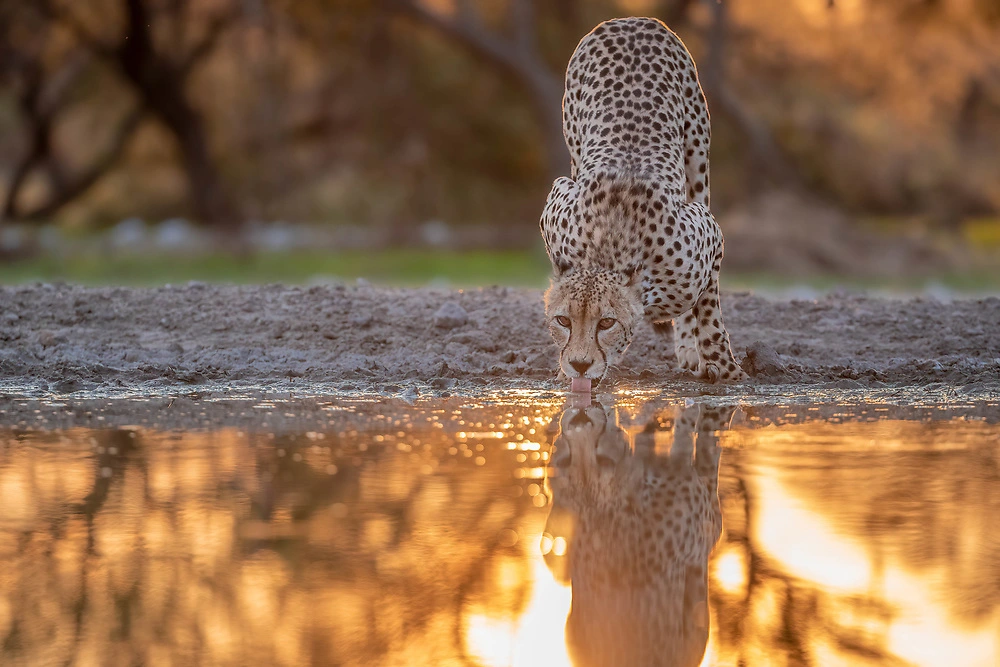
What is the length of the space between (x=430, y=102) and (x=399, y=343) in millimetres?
12556

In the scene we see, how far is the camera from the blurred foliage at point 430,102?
1786 cm

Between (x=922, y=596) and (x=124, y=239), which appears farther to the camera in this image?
(x=124, y=239)

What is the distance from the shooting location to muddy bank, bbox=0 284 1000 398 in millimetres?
6312

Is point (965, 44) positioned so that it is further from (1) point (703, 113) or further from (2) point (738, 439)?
(2) point (738, 439)

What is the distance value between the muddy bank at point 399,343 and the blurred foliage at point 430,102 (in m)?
9.36

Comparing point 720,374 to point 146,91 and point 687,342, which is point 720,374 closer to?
point 687,342

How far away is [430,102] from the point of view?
19.1 metres

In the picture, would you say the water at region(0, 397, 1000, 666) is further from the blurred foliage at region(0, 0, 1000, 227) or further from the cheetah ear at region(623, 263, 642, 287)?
the blurred foliage at region(0, 0, 1000, 227)

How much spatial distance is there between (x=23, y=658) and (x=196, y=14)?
55.8ft

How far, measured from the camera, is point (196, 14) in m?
18.6

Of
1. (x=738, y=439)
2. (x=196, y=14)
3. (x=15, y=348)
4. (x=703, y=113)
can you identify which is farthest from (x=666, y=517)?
(x=196, y=14)

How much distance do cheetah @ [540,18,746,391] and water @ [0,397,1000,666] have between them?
1.65 feet

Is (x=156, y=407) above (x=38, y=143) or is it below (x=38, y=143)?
below

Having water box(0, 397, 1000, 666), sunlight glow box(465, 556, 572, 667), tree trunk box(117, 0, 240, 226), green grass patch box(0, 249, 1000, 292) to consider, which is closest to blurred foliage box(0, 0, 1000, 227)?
tree trunk box(117, 0, 240, 226)
